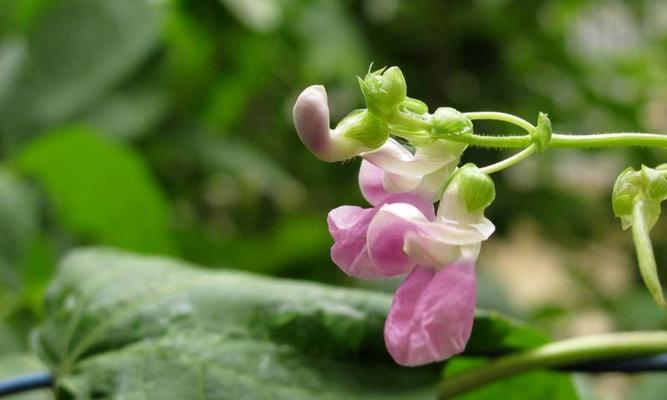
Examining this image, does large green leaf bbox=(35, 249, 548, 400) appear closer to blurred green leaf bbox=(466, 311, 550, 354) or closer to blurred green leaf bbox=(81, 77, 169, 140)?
blurred green leaf bbox=(466, 311, 550, 354)

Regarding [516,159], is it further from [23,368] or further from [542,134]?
[23,368]

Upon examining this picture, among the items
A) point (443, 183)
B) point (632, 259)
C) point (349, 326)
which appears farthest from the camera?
point (632, 259)

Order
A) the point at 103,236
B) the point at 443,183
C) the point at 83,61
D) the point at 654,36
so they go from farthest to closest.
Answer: the point at 654,36 → the point at 83,61 → the point at 103,236 → the point at 443,183

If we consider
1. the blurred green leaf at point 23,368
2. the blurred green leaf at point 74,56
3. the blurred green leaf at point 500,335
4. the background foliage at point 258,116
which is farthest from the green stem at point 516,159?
the blurred green leaf at point 74,56

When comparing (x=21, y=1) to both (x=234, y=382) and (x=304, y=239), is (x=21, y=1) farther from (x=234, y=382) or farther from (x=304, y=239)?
(x=234, y=382)

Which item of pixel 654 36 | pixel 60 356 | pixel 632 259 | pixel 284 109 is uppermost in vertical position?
pixel 654 36

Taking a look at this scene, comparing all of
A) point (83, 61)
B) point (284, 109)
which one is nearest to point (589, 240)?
point (284, 109)

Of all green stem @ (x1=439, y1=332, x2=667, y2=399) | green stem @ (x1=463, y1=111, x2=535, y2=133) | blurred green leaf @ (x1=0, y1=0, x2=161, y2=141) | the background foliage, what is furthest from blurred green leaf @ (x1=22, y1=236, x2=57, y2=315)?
green stem @ (x1=463, y1=111, x2=535, y2=133)
